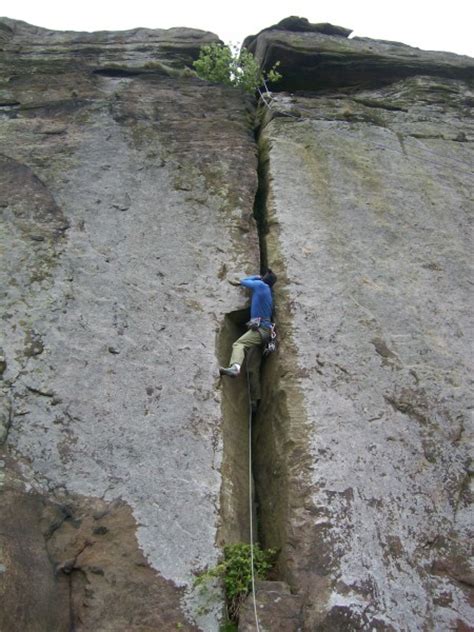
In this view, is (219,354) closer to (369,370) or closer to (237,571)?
(369,370)

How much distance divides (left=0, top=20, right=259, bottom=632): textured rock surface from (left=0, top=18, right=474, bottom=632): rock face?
0.02 m

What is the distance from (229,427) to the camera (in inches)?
229

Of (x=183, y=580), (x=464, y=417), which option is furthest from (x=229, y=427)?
(x=464, y=417)

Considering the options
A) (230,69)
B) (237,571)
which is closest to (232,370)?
(237,571)

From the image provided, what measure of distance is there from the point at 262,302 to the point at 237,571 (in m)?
2.54

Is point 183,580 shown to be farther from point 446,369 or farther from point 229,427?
point 446,369

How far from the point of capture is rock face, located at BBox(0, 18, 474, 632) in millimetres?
4660

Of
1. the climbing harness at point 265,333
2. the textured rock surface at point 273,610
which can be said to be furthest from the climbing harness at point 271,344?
the textured rock surface at point 273,610

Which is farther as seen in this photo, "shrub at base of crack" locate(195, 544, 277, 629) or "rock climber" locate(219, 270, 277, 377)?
"rock climber" locate(219, 270, 277, 377)

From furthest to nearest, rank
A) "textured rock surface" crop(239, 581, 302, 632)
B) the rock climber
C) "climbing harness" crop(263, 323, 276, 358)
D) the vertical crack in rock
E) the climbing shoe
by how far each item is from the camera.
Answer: "climbing harness" crop(263, 323, 276, 358), the rock climber, the climbing shoe, the vertical crack in rock, "textured rock surface" crop(239, 581, 302, 632)

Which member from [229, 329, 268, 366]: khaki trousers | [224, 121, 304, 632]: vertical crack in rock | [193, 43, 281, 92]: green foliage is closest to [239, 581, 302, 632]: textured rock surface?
[224, 121, 304, 632]: vertical crack in rock

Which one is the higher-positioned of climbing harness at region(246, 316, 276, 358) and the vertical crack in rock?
climbing harness at region(246, 316, 276, 358)

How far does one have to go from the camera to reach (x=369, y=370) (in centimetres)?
603

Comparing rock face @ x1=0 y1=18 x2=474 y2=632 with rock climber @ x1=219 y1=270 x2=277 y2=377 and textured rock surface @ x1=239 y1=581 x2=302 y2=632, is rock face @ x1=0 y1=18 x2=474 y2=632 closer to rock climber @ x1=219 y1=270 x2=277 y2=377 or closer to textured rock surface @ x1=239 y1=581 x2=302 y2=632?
textured rock surface @ x1=239 y1=581 x2=302 y2=632
